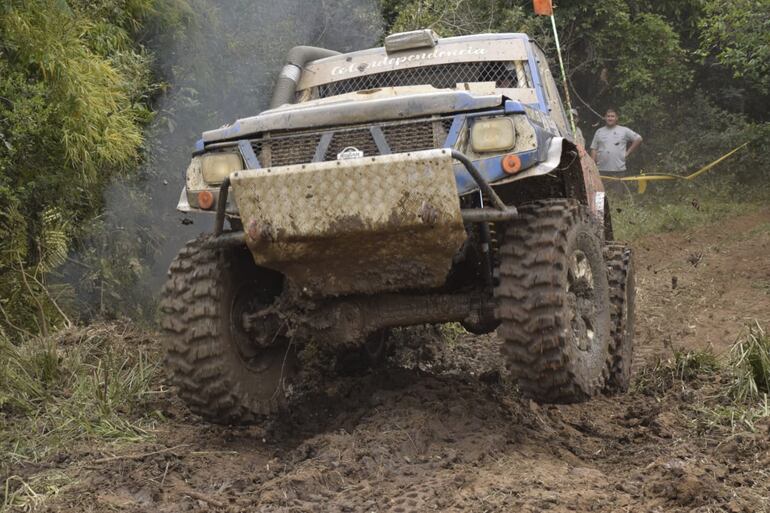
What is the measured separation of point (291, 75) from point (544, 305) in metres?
3.06

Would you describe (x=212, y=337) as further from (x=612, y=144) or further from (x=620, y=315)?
(x=612, y=144)

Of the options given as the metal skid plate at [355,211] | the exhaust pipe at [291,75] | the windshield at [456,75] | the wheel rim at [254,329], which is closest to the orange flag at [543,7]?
the exhaust pipe at [291,75]

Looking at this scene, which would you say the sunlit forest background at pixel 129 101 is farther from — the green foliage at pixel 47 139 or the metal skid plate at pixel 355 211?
the metal skid plate at pixel 355 211

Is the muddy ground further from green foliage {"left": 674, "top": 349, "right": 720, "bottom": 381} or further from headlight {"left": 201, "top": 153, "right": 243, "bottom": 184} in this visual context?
headlight {"left": 201, "top": 153, "right": 243, "bottom": 184}

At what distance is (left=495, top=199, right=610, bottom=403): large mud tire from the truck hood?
60 cm

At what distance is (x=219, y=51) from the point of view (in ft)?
37.3

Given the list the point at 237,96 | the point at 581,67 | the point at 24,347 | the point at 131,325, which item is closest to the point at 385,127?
the point at 24,347

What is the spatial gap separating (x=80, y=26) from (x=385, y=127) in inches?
159

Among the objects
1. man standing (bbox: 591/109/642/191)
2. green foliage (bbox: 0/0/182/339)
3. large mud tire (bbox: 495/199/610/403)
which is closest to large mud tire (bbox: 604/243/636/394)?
large mud tire (bbox: 495/199/610/403)

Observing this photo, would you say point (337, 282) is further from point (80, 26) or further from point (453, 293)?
point (80, 26)

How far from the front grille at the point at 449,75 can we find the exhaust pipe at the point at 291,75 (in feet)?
1.71

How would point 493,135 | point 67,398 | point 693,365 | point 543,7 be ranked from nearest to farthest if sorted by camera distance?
point 493,135 → point 67,398 → point 693,365 → point 543,7

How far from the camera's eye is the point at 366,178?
4500 millimetres

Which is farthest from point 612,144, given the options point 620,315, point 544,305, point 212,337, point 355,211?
point 355,211
